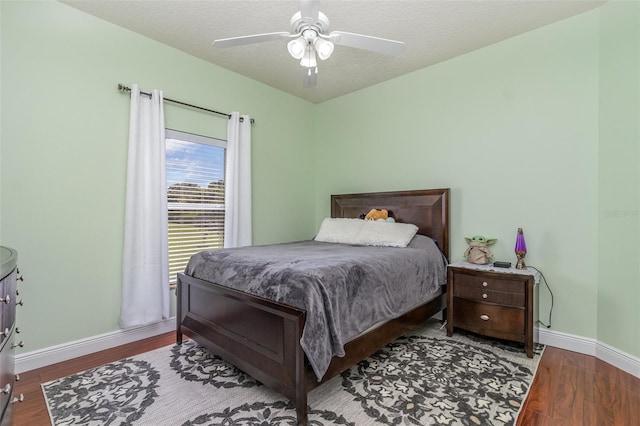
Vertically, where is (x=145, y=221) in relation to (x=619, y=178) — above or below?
below

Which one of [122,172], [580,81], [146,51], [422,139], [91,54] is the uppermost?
[146,51]

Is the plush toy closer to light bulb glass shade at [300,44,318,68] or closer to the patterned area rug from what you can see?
the patterned area rug

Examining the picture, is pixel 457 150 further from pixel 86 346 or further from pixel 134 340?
pixel 86 346

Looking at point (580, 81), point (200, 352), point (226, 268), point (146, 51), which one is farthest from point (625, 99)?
point (146, 51)

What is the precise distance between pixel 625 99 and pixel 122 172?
4094 mm

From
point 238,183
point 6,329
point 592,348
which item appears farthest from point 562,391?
point 238,183

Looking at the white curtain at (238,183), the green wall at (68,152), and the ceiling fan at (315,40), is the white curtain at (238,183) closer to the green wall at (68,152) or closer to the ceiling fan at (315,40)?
the green wall at (68,152)

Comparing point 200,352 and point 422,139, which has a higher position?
point 422,139

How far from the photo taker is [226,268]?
2295 millimetres

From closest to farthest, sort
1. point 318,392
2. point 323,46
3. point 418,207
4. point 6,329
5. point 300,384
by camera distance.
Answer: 1. point 6,329
2. point 300,384
3. point 318,392
4. point 323,46
5. point 418,207

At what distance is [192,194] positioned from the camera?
3326 mm

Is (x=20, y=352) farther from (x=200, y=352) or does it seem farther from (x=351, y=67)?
(x=351, y=67)

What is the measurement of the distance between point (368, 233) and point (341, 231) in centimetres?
37

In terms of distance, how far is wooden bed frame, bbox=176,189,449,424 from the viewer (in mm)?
1701
